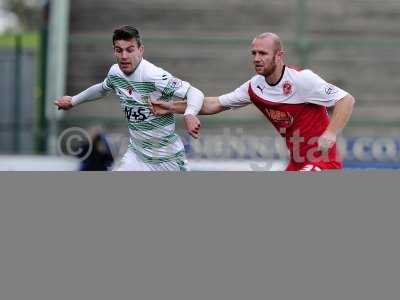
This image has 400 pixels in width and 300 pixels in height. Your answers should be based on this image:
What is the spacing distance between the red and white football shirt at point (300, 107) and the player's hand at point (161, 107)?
70cm

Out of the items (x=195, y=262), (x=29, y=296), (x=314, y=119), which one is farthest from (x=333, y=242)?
(x=314, y=119)

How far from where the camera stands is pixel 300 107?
24.8 feet

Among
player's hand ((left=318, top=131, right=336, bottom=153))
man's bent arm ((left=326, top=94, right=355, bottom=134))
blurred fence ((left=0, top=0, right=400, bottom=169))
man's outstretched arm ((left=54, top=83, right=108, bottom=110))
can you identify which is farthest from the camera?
blurred fence ((left=0, top=0, right=400, bottom=169))

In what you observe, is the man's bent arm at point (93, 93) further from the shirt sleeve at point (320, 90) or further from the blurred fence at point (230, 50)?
the blurred fence at point (230, 50)

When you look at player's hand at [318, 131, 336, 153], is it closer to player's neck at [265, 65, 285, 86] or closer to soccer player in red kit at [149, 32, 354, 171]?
soccer player in red kit at [149, 32, 354, 171]

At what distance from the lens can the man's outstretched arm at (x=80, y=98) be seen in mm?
7707

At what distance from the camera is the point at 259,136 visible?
14.2 m

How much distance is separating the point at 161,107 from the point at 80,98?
713mm

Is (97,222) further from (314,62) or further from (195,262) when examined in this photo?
(314,62)

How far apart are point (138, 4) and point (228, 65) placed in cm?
169

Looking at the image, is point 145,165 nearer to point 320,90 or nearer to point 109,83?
point 109,83

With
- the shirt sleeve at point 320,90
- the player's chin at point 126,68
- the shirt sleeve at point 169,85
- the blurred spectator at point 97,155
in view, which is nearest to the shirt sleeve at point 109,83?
the player's chin at point 126,68

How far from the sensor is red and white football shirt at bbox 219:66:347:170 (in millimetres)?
7457

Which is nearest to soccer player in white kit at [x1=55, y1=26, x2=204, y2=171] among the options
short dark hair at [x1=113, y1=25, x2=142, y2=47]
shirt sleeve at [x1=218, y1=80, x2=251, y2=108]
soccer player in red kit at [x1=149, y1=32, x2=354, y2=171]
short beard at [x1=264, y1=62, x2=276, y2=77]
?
short dark hair at [x1=113, y1=25, x2=142, y2=47]
